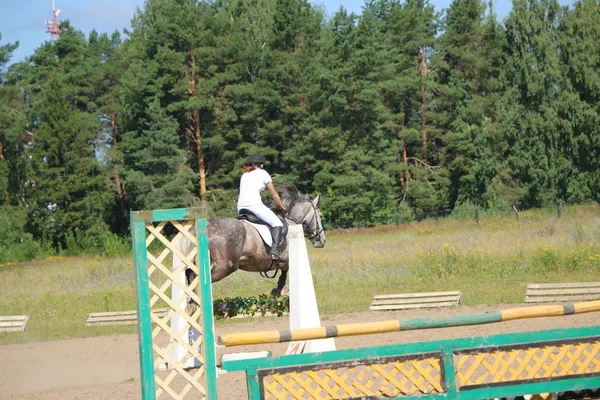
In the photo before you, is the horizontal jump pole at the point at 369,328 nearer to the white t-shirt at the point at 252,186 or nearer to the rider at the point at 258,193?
the white t-shirt at the point at 252,186

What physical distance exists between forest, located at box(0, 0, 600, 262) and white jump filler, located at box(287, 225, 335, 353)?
39.4m

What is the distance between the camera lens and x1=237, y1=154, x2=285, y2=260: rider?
13.2 m

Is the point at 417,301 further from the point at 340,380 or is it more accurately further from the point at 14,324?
the point at 340,380

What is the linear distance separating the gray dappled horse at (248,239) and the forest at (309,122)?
3543 cm

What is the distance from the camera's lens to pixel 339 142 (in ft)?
170

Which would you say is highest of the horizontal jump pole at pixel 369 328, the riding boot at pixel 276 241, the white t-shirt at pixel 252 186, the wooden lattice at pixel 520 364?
the white t-shirt at pixel 252 186

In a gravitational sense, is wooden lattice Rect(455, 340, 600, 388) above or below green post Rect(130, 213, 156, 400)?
below

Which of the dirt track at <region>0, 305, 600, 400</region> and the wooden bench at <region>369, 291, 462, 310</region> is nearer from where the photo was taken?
the dirt track at <region>0, 305, 600, 400</region>

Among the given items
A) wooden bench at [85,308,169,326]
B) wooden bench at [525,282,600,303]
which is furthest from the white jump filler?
wooden bench at [85,308,169,326]

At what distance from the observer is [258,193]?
13.5 meters

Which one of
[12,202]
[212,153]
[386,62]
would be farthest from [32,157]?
[386,62]

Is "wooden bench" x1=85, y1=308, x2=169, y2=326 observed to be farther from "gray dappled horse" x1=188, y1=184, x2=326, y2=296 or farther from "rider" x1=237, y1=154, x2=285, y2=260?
"rider" x1=237, y1=154, x2=285, y2=260

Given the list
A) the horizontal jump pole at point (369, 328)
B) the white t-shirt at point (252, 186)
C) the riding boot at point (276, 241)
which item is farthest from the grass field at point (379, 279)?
the horizontal jump pole at point (369, 328)

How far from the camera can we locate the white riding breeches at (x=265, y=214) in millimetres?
13656
